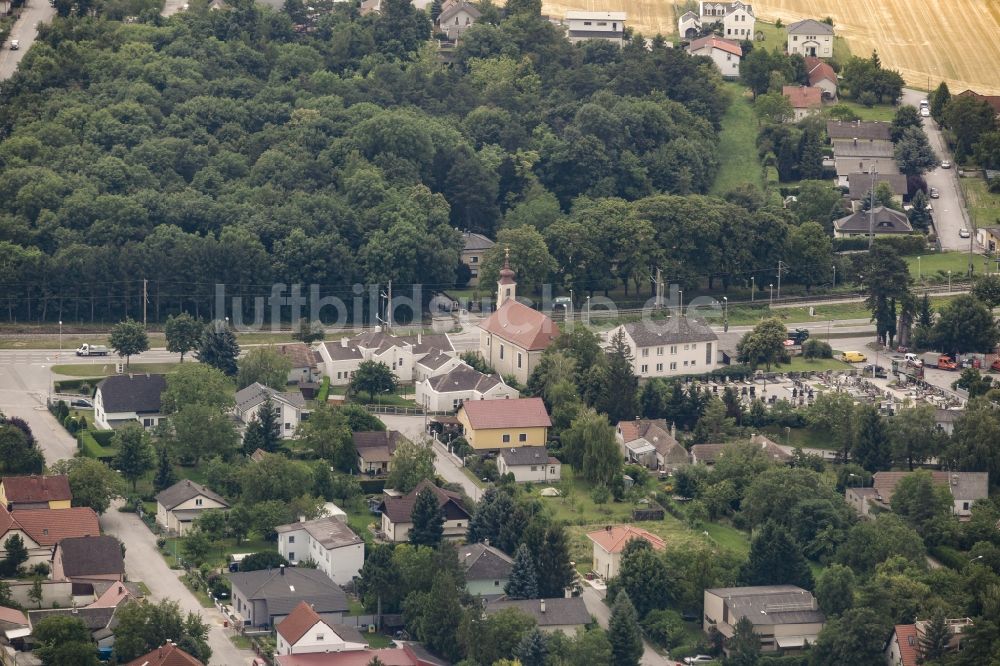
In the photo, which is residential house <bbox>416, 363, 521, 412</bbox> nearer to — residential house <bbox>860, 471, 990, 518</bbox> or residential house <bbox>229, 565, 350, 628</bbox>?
residential house <bbox>860, 471, 990, 518</bbox>

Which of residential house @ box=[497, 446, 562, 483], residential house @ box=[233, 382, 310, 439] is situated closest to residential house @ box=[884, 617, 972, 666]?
residential house @ box=[497, 446, 562, 483]

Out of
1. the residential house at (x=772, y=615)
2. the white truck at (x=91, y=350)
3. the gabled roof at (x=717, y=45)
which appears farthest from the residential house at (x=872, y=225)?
the residential house at (x=772, y=615)

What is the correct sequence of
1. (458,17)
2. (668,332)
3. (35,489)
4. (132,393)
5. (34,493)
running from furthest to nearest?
(458,17) → (668,332) → (132,393) → (35,489) → (34,493)

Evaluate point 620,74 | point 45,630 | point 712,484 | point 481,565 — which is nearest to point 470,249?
point 620,74

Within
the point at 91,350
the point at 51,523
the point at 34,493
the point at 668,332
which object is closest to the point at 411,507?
the point at 51,523

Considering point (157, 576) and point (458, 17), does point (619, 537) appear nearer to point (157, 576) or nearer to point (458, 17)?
point (157, 576)

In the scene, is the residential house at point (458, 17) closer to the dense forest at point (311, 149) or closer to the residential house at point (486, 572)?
the dense forest at point (311, 149)
